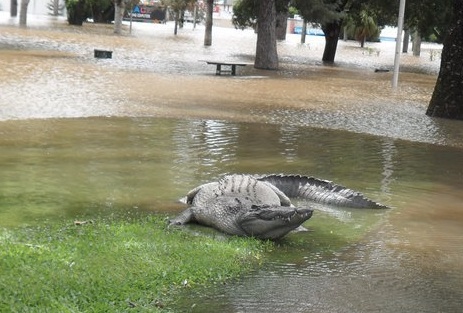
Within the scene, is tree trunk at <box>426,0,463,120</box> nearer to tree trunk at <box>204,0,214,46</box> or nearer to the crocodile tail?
the crocodile tail

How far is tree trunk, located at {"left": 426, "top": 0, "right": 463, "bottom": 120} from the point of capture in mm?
18094

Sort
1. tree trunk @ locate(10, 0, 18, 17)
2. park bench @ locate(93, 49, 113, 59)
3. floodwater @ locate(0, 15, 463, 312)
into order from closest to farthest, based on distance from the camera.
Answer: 1. floodwater @ locate(0, 15, 463, 312)
2. park bench @ locate(93, 49, 113, 59)
3. tree trunk @ locate(10, 0, 18, 17)

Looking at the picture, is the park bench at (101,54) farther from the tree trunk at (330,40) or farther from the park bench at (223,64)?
the tree trunk at (330,40)

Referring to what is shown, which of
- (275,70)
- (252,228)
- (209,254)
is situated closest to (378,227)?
(252,228)

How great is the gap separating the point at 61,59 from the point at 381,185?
16.8 m

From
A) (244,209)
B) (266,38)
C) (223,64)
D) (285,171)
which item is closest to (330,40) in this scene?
(266,38)

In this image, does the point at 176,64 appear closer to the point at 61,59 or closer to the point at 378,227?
the point at 61,59

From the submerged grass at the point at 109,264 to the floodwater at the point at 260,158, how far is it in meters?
0.22

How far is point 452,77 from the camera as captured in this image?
18.2 meters

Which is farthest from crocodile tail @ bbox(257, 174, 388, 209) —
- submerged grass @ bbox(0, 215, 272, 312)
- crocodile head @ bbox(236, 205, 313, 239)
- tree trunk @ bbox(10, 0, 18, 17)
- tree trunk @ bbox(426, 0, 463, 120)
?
tree trunk @ bbox(10, 0, 18, 17)

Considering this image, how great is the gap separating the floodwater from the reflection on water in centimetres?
2

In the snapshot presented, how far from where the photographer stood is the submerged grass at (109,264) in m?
5.41

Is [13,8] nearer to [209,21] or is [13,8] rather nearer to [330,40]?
[209,21]

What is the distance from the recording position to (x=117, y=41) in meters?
36.5
